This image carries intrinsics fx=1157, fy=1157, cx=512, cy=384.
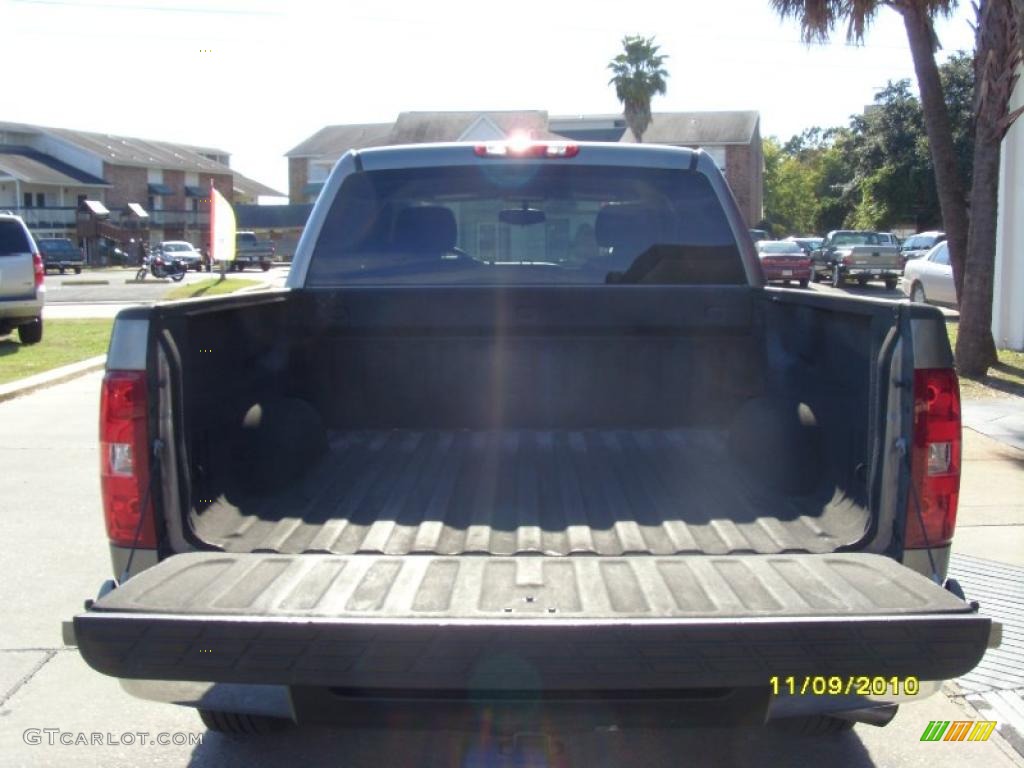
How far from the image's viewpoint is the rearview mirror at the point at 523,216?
5098 mm

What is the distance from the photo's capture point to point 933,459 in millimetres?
3260

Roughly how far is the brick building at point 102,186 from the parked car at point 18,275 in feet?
157

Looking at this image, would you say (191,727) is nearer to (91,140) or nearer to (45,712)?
(45,712)

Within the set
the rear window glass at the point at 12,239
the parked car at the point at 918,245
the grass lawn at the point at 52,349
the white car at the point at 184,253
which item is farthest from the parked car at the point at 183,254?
the rear window glass at the point at 12,239

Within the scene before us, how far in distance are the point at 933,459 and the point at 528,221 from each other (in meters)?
2.36

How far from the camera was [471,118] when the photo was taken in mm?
61844

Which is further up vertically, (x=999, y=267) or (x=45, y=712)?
(x=999, y=267)

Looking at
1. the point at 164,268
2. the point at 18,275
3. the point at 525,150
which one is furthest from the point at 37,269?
the point at 164,268

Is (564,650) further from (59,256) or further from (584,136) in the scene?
(584,136)

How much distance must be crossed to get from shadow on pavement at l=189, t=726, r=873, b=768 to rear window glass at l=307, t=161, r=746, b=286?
1.81 meters

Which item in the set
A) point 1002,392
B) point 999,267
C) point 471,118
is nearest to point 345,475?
point 1002,392

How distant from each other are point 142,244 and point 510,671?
62860 millimetres

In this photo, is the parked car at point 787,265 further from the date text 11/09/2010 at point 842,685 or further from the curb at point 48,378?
the date text 11/09/2010 at point 842,685

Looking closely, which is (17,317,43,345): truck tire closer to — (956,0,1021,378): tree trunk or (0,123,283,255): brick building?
(956,0,1021,378): tree trunk
